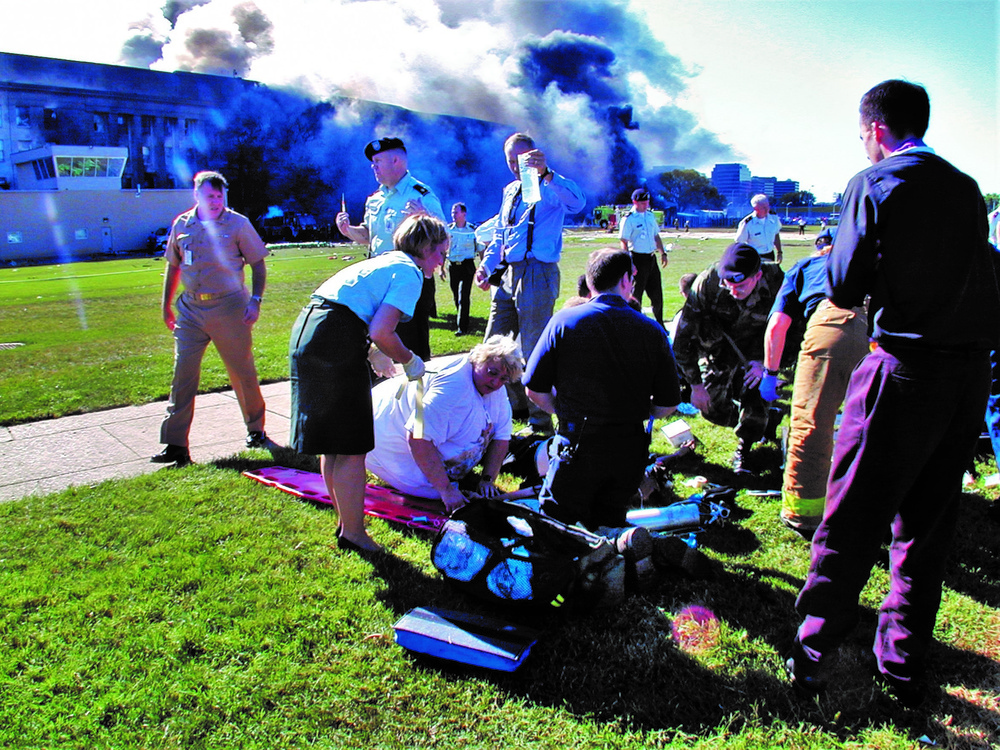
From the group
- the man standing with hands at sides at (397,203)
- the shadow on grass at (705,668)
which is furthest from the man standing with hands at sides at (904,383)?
the man standing with hands at sides at (397,203)

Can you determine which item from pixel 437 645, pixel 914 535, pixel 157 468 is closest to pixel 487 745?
pixel 437 645

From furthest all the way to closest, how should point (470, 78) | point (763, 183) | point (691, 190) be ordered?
1. point (763, 183)
2. point (691, 190)
3. point (470, 78)

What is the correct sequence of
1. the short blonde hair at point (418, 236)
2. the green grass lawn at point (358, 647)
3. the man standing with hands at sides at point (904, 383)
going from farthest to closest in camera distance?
the short blonde hair at point (418, 236) → the green grass lawn at point (358, 647) → the man standing with hands at sides at point (904, 383)

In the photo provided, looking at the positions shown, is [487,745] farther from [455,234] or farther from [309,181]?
[309,181]

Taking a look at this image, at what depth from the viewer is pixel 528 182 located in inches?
207

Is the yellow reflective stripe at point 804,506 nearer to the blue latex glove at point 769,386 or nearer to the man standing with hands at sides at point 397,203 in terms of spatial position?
the blue latex glove at point 769,386

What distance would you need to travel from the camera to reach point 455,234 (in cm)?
1131

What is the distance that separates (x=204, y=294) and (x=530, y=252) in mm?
2515

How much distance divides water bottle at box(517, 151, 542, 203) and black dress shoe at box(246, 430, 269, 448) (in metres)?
2.84

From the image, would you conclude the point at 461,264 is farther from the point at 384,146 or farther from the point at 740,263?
the point at 740,263

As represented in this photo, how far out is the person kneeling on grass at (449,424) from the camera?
365cm

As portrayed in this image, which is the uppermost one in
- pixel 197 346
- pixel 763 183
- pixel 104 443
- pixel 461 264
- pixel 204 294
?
pixel 763 183

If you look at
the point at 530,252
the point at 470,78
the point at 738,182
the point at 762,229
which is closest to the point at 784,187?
the point at 738,182

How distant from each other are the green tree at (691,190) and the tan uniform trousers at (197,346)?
286ft
